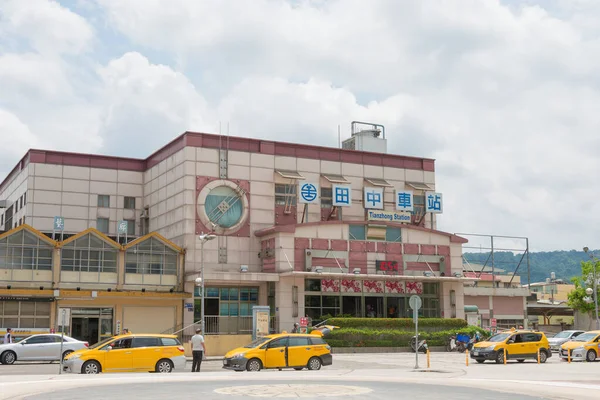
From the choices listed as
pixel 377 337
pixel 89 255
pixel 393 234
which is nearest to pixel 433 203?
pixel 393 234

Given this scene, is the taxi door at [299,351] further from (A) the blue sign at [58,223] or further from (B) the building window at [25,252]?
(A) the blue sign at [58,223]

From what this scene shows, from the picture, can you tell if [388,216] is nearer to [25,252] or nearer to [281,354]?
[25,252]

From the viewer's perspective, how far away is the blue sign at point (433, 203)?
207 ft

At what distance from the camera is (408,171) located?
214ft

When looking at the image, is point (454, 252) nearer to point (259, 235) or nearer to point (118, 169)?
point (259, 235)

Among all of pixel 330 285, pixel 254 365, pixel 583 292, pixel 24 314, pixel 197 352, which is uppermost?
pixel 330 285

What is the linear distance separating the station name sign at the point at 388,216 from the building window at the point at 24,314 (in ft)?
82.5

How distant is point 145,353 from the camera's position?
1179 inches

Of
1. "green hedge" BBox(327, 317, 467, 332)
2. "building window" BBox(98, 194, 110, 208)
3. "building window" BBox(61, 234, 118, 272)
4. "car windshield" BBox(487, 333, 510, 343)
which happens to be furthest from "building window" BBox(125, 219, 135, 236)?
"car windshield" BBox(487, 333, 510, 343)

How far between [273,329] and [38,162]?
24.3 metres

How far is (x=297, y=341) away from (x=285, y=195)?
27.8 metres

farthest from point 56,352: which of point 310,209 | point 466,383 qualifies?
point 310,209

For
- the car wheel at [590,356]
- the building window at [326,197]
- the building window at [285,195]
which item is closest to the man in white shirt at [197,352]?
the car wheel at [590,356]

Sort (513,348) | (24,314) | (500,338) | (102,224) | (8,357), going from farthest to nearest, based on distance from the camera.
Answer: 1. (102,224)
2. (24,314)
3. (500,338)
4. (513,348)
5. (8,357)
